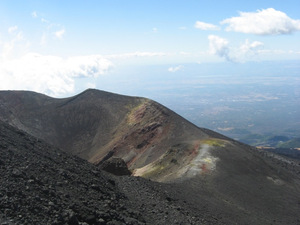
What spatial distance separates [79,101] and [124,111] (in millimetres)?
15044

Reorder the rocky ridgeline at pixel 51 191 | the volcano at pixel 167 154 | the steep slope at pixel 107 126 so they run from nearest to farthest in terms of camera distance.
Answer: the rocky ridgeline at pixel 51 191 < the volcano at pixel 167 154 < the steep slope at pixel 107 126

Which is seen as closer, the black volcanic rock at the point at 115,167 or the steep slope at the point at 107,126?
the black volcanic rock at the point at 115,167

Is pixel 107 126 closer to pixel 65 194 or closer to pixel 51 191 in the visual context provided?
pixel 65 194

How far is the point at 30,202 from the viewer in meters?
14.0

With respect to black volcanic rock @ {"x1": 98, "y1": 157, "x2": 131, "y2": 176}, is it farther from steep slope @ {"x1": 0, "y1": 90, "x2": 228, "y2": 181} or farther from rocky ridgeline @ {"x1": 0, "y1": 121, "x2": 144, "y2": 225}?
rocky ridgeline @ {"x1": 0, "y1": 121, "x2": 144, "y2": 225}

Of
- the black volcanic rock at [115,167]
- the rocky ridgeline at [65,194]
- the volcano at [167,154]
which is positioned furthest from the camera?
the black volcanic rock at [115,167]

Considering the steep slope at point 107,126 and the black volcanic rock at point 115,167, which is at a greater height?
the steep slope at point 107,126

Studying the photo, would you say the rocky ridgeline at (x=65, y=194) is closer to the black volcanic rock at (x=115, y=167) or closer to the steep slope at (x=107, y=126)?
the black volcanic rock at (x=115, y=167)

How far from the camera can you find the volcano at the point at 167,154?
30.1m

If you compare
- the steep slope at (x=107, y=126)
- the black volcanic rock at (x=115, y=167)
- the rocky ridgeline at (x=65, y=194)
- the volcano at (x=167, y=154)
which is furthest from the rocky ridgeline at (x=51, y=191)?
the steep slope at (x=107, y=126)

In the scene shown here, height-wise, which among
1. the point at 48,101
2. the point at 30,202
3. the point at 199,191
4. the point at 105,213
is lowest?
the point at 199,191

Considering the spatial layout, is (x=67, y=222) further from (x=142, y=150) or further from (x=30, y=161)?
(x=142, y=150)

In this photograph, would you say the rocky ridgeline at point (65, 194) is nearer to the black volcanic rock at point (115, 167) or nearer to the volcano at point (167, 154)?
the volcano at point (167, 154)

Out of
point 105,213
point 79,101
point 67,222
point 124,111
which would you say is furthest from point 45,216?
point 79,101
